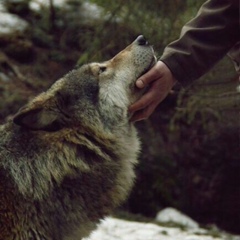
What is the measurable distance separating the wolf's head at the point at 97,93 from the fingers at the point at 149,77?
207mm

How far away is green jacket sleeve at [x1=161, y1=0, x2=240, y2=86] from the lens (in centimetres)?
318

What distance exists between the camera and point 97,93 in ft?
12.1

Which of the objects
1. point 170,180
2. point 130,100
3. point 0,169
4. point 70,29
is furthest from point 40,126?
point 170,180

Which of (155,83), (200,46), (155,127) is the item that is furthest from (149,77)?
(155,127)

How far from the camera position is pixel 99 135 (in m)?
3.53

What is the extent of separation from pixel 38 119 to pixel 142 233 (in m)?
3.92

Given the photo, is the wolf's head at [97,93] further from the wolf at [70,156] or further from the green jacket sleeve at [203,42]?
the green jacket sleeve at [203,42]

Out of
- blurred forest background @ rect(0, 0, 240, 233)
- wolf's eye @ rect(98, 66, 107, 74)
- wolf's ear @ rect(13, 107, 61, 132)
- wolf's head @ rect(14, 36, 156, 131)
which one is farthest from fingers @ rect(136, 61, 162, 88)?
blurred forest background @ rect(0, 0, 240, 233)

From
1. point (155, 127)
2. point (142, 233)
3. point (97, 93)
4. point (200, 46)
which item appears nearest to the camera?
point (200, 46)

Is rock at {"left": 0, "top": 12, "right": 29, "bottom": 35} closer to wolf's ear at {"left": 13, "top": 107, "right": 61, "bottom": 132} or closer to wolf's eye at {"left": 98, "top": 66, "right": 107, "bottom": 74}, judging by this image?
wolf's eye at {"left": 98, "top": 66, "right": 107, "bottom": 74}

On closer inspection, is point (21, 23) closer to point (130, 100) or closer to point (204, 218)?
point (204, 218)

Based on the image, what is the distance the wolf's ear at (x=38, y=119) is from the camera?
129 inches

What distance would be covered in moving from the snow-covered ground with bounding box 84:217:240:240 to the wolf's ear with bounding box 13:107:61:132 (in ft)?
11.0

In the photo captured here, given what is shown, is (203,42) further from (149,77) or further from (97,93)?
(97,93)
